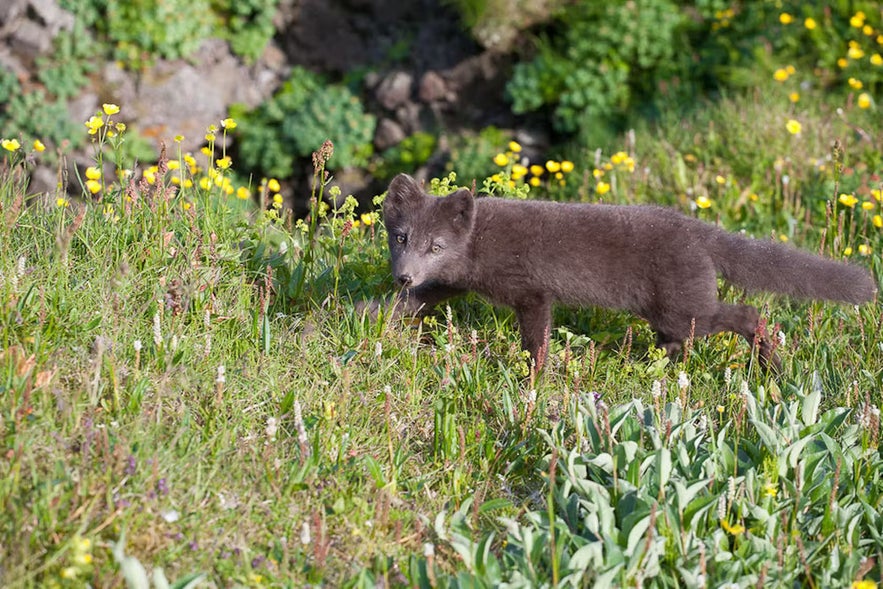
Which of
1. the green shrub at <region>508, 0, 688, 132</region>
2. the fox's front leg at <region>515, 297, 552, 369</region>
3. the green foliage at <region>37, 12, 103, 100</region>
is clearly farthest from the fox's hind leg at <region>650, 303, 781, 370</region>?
the green foliage at <region>37, 12, 103, 100</region>

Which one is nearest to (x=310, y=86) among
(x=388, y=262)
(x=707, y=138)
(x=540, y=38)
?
(x=540, y=38)

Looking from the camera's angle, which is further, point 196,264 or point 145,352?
point 196,264

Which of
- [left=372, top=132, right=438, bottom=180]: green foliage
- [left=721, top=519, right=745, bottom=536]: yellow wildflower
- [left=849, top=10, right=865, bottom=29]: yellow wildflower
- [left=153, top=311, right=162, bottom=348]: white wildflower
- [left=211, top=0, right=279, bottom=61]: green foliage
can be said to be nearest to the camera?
[left=721, top=519, right=745, bottom=536]: yellow wildflower

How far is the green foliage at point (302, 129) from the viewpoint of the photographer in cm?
993

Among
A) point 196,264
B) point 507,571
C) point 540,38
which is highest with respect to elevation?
point 540,38

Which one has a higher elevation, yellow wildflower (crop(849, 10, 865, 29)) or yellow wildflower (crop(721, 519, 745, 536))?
yellow wildflower (crop(849, 10, 865, 29))

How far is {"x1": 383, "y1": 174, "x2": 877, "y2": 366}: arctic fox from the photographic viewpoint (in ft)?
16.4

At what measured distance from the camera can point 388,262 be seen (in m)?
5.54

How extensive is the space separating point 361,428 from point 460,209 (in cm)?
149

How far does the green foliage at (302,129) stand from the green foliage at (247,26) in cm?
64

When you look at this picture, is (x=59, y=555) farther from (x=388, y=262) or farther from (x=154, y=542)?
(x=388, y=262)

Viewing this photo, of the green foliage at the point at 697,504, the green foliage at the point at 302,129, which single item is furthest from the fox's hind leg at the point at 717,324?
the green foliage at the point at 302,129

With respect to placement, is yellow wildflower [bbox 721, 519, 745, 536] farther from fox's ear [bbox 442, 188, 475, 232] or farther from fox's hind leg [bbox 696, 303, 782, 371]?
fox's ear [bbox 442, 188, 475, 232]

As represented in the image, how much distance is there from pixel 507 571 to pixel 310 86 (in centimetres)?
795
